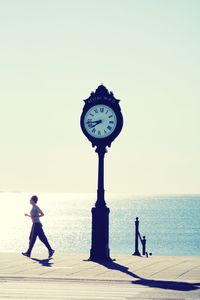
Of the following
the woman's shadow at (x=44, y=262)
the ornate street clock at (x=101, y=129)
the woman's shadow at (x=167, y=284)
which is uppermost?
the ornate street clock at (x=101, y=129)

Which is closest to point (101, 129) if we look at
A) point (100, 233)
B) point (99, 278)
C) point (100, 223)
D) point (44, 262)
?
point (100, 223)

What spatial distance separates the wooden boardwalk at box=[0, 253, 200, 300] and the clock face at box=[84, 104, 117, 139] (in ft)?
10.4

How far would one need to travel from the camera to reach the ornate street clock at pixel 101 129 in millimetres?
22047

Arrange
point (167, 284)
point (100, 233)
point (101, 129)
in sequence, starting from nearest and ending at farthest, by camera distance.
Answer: point (167, 284) → point (100, 233) → point (101, 129)

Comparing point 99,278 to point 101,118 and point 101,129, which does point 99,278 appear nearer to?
point 101,129

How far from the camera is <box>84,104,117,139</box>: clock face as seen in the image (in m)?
22.3

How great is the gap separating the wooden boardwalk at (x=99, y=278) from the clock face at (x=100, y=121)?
125 inches

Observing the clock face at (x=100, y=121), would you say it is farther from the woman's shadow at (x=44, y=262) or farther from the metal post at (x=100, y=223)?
the woman's shadow at (x=44, y=262)

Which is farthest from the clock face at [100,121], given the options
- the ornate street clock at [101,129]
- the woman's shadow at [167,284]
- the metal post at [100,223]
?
the woman's shadow at [167,284]

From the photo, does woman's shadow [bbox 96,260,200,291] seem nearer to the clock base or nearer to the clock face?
the clock base

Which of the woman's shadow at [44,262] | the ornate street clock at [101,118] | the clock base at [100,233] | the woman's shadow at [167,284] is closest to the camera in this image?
the woman's shadow at [167,284]

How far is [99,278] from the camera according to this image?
Answer: 1683 centimetres

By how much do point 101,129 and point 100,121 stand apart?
208 millimetres

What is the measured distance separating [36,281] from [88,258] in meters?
5.36
